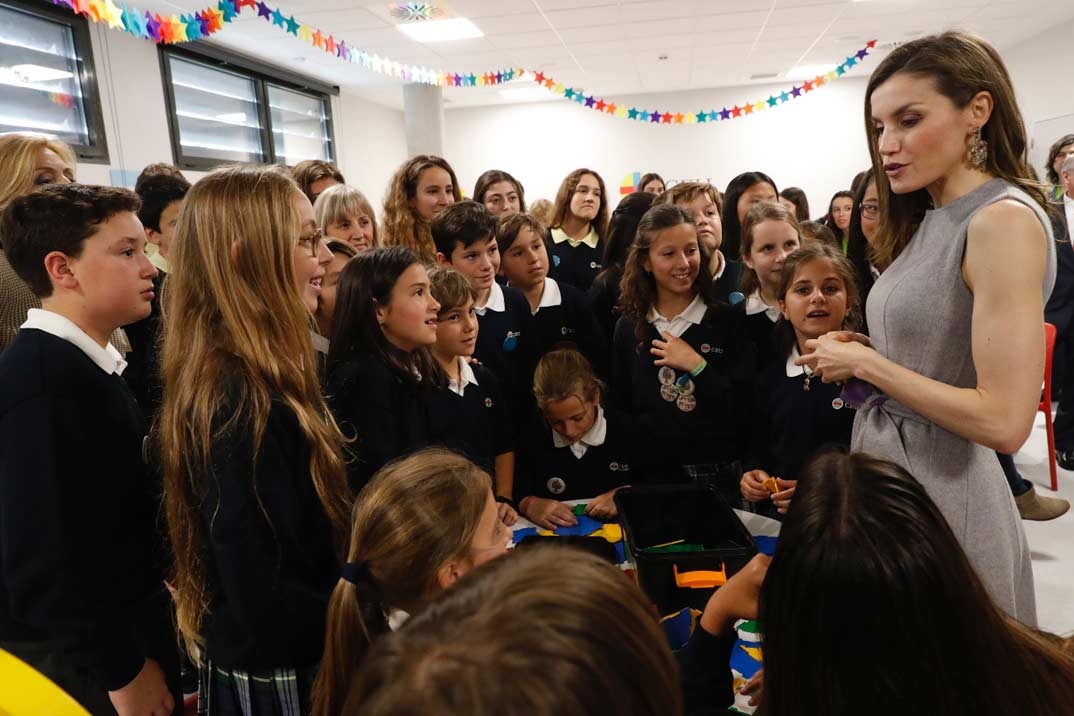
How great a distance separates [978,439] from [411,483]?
2.96ft

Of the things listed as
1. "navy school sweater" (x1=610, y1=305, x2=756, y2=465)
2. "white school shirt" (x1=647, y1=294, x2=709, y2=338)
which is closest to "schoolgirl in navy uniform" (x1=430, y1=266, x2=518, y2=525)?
"navy school sweater" (x1=610, y1=305, x2=756, y2=465)

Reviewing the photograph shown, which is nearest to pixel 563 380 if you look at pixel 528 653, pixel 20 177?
pixel 528 653

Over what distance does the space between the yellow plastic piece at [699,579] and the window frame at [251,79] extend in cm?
498

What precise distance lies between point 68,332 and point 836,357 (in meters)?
1.42

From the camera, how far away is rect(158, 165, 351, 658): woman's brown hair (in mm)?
1093

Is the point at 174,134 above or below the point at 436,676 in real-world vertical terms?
above

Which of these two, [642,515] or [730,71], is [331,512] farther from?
[730,71]

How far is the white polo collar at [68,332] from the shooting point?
127 cm

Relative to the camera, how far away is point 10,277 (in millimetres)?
1886

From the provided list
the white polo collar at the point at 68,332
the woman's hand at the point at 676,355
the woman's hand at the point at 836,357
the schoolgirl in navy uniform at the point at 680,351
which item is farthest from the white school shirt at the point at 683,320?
the white polo collar at the point at 68,332

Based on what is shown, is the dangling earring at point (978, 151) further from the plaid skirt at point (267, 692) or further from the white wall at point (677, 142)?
the white wall at point (677, 142)

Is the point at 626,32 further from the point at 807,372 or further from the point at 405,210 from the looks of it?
the point at 807,372

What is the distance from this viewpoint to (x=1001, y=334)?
101 cm

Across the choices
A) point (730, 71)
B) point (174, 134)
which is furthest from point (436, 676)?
point (730, 71)
